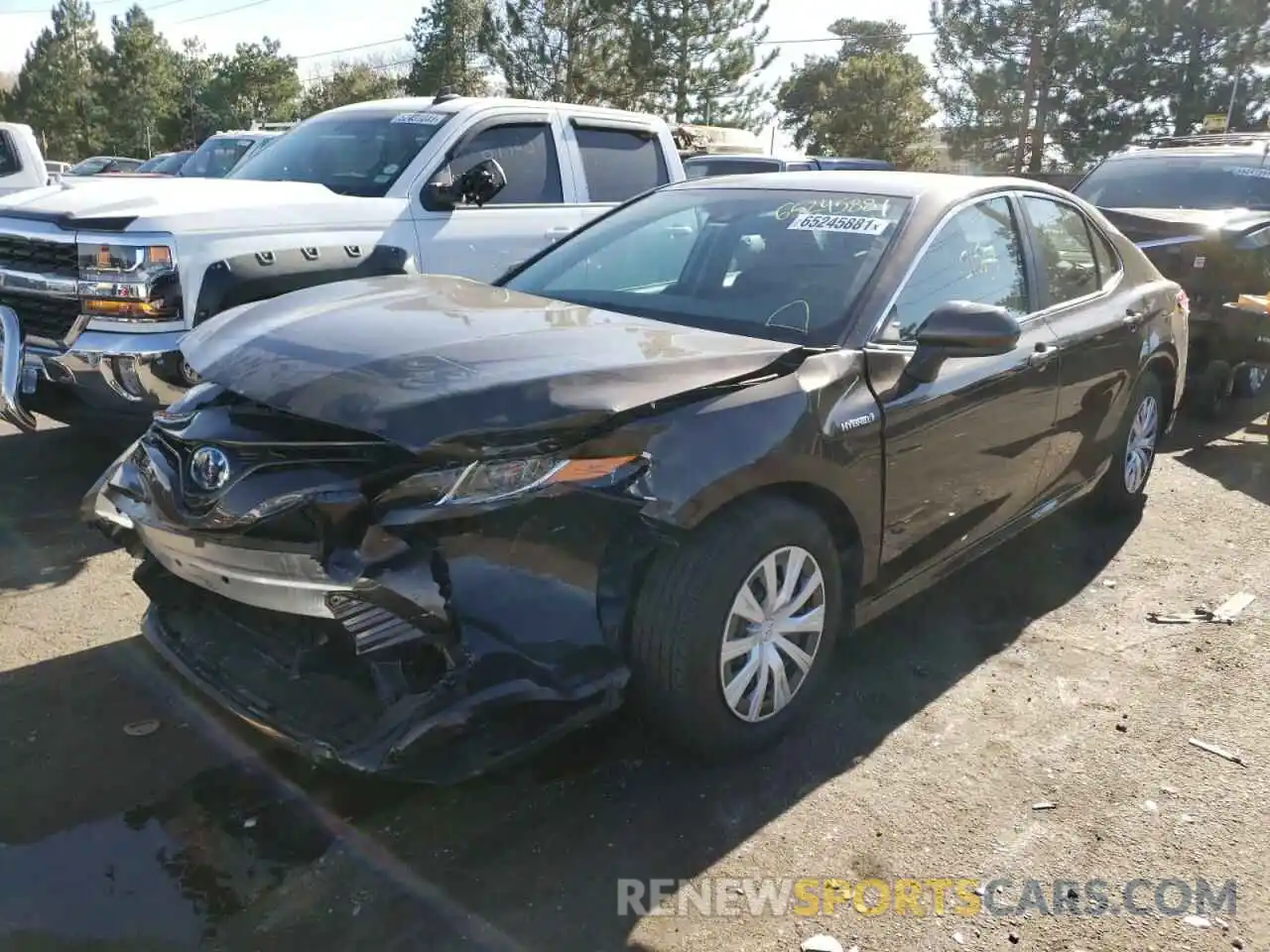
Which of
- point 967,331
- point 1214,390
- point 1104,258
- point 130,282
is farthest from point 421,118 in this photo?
point 1214,390

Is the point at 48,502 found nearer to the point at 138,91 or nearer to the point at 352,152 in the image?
the point at 352,152

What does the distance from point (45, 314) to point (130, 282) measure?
2.06 ft

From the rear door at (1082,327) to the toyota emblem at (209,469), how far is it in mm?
3111

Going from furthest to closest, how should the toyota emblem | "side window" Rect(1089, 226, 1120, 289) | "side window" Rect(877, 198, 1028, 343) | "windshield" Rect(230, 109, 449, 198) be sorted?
"windshield" Rect(230, 109, 449, 198), "side window" Rect(1089, 226, 1120, 289), "side window" Rect(877, 198, 1028, 343), the toyota emblem

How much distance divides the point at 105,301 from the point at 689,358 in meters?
3.34

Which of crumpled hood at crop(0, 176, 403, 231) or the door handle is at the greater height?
crumpled hood at crop(0, 176, 403, 231)

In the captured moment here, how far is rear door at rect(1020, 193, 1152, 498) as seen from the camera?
422cm

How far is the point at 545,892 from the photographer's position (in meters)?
2.62

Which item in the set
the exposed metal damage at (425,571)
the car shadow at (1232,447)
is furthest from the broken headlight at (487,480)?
the car shadow at (1232,447)

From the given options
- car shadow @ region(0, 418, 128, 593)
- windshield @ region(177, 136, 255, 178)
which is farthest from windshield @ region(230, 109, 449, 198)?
windshield @ region(177, 136, 255, 178)

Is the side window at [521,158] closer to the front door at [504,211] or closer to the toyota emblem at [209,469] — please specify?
the front door at [504,211]

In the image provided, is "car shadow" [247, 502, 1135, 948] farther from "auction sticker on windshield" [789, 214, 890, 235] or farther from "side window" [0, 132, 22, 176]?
"side window" [0, 132, 22, 176]

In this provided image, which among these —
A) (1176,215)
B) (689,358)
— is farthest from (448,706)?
(1176,215)

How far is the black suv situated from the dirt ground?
3.76 metres
